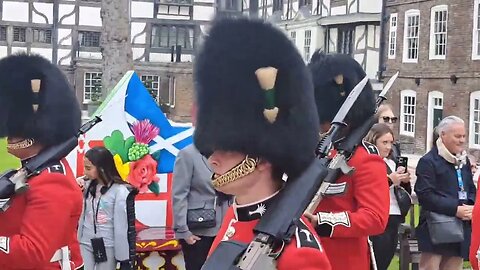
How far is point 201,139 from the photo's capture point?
10.2 ft

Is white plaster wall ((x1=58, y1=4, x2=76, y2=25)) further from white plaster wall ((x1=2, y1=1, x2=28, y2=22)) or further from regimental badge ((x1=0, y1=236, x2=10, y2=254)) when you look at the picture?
regimental badge ((x1=0, y1=236, x2=10, y2=254))

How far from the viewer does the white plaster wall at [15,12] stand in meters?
32.8

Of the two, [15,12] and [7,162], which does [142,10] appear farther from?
[7,162]

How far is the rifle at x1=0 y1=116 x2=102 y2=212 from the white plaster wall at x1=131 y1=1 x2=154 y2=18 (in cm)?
3045

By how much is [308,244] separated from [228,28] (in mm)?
805

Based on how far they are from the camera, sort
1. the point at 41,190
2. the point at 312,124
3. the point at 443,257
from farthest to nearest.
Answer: the point at 443,257 → the point at 41,190 → the point at 312,124

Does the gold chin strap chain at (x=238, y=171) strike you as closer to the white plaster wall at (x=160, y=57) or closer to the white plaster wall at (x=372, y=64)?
the white plaster wall at (x=372, y=64)

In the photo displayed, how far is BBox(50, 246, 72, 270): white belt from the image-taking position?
4.05 meters

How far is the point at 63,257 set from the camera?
4105 millimetres

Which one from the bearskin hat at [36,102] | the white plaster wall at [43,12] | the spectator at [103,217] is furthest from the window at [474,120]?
the bearskin hat at [36,102]

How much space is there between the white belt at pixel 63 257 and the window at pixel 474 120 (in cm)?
1967

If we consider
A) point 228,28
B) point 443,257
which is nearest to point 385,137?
point 443,257

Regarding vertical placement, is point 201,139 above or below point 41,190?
above

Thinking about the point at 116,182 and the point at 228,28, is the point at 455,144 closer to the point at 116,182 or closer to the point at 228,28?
the point at 116,182
